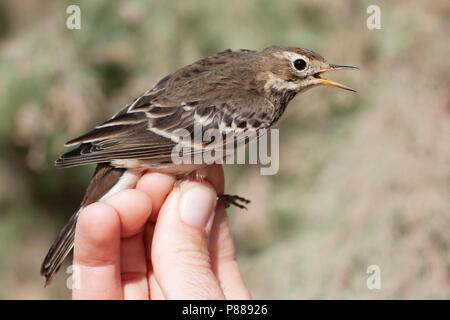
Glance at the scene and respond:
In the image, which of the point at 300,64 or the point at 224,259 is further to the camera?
the point at 300,64

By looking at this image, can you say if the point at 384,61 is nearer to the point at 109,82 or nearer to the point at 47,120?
the point at 109,82

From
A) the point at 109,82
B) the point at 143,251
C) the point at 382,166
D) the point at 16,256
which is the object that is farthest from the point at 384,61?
the point at 16,256

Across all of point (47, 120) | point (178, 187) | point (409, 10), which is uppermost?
point (409, 10)

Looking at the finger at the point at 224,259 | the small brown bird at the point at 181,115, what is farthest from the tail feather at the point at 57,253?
the finger at the point at 224,259

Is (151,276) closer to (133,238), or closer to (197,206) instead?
(133,238)

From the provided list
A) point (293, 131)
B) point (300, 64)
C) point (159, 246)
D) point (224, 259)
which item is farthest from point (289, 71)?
point (293, 131)

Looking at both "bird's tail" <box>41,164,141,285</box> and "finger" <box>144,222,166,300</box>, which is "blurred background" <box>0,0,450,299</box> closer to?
"finger" <box>144,222,166,300</box>

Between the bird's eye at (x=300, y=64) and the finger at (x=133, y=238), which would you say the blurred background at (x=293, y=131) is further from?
the finger at (x=133, y=238)
